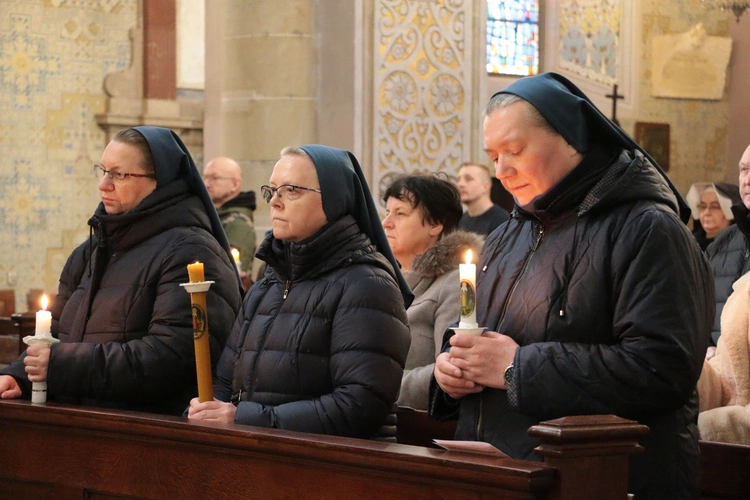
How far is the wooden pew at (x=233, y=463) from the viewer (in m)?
2.36

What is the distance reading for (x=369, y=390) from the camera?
3221mm

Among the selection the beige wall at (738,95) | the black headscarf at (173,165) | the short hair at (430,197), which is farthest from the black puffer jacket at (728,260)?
the beige wall at (738,95)

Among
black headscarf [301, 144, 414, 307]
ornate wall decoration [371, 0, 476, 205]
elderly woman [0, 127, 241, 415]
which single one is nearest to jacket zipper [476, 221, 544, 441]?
black headscarf [301, 144, 414, 307]

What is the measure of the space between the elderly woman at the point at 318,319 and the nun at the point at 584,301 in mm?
361

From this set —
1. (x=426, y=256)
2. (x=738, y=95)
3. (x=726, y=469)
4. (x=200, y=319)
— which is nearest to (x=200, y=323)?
(x=200, y=319)

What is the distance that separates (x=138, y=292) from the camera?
3.89m

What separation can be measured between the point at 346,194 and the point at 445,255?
90cm

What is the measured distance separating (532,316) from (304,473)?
→ 0.67 m

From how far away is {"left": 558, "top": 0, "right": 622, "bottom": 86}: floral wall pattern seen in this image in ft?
43.4

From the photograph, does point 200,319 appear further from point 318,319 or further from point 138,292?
point 138,292

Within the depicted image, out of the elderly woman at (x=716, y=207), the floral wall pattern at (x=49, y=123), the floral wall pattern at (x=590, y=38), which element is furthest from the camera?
the floral wall pattern at (x=590, y=38)

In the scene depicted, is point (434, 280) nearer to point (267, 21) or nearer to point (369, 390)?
point (369, 390)

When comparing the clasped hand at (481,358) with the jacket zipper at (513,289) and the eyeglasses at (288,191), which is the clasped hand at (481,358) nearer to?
the jacket zipper at (513,289)

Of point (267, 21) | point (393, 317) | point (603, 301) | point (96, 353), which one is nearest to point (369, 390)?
point (393, 317)
